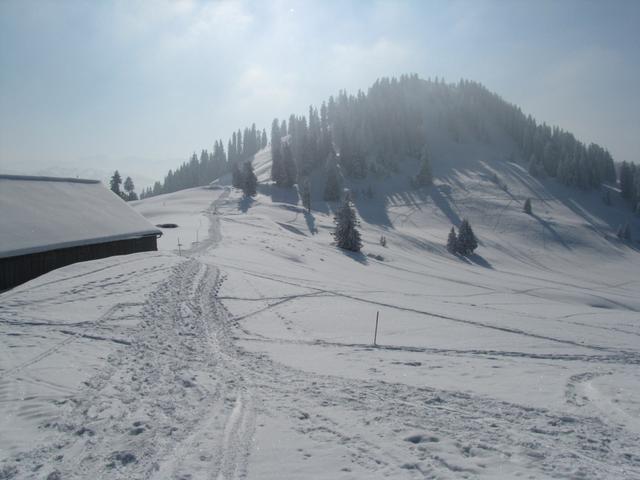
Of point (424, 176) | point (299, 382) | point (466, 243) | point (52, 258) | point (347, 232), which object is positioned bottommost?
point (299, 382)

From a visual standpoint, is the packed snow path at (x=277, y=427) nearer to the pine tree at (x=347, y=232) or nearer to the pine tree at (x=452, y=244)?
the pine tree at (x=347, y=232)

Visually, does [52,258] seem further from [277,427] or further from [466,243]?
[466,243]

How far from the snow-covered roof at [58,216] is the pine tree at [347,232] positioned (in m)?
23.7

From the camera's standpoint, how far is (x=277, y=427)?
6.69m

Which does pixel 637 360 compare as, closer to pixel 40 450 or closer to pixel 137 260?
pixel 40 450

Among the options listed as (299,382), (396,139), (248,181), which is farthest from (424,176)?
(299,382)

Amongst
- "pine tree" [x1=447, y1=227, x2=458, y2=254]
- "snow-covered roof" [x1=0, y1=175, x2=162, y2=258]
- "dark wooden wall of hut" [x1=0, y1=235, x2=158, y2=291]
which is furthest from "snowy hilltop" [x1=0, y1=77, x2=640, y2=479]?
"pine tree" [x1=447, y1=227, x2=458, y2=254]

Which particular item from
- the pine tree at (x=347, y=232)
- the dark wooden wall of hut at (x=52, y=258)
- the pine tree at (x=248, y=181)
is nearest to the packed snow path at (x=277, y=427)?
the dark wooden wall of hut at (x=52, y=258)

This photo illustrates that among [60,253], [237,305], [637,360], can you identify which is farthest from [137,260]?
[637,360]

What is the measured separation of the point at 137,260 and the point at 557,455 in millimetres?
20535

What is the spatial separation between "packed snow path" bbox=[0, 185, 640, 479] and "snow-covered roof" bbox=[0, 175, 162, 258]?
10.9 metres

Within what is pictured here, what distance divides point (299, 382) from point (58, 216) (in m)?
20.3

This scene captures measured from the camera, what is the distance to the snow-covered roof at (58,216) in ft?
60.0

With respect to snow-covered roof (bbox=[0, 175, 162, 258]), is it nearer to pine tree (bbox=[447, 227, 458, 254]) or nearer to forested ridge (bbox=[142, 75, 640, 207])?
pine tree (bbox=[447, 227, 458, 254])
